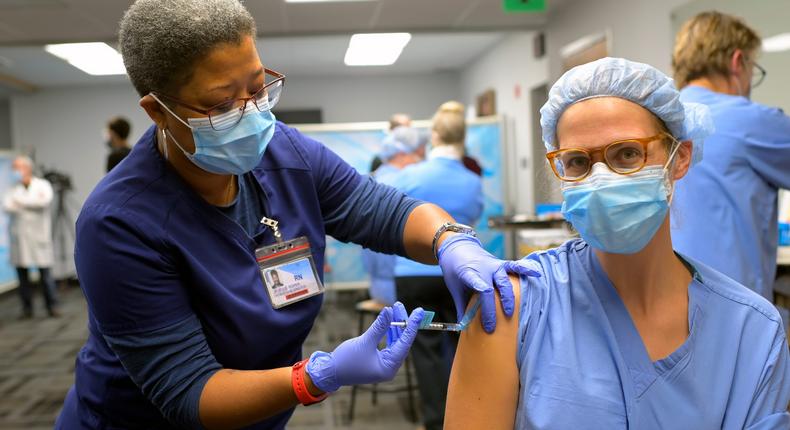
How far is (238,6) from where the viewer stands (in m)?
1.14

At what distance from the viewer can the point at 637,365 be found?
1047 mm

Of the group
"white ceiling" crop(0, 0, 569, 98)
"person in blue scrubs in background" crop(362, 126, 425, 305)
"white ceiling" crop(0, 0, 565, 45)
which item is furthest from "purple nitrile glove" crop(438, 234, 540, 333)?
"white ceiling" crop(0, 0, 565, 45)

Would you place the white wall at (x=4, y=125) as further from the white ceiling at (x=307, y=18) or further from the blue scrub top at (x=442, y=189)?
the blue scrub top at (x=442, y=189)

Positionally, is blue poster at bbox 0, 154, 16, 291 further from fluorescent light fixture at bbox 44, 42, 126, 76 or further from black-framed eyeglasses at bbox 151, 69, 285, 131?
black-framed eyeglasses at bbox 151, 69, 285, 131

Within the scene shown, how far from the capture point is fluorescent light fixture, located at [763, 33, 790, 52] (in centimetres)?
286

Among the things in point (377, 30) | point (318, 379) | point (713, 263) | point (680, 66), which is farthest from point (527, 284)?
point (377, 30)

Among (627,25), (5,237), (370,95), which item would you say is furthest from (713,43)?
(370,95)

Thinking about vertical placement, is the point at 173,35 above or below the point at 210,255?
above

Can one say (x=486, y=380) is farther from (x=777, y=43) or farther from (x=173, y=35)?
(x=777, y=43)

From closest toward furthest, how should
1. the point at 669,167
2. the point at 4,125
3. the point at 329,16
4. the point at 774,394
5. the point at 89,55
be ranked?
the point at 774,394, the point at 669,167, the point at 329,16, the point at 89,55, the point at 4,125

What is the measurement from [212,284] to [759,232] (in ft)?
5.15

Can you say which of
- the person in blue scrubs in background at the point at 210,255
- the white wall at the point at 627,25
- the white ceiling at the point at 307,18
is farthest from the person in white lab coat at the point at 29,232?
the person in blue scrubs in background at the point at 210,255

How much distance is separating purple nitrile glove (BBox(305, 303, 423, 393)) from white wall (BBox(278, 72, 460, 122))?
8.90m

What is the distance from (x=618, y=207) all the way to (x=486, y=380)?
355mm
